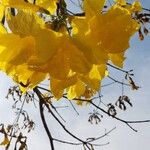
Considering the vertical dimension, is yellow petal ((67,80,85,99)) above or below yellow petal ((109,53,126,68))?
below

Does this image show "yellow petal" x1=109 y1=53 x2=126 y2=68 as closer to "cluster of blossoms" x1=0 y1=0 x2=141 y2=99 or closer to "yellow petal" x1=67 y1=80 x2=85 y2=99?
"cluster of blossoms" x1=0 y1=0 x2=141 y2=99

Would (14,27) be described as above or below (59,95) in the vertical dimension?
above

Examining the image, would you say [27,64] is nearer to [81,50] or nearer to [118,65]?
[81,50]

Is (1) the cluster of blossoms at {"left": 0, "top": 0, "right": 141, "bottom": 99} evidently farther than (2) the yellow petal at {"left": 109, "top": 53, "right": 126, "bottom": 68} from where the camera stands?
No

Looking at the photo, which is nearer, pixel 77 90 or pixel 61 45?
pixel 61 45

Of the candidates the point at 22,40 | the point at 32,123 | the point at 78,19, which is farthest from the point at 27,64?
the point at 32,123

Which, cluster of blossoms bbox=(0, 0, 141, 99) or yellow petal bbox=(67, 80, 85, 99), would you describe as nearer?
cluster of blossoms bbox=(0, 0, 141, 99)

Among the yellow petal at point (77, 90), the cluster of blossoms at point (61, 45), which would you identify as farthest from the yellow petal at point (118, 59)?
the yellow petal at point (77, 90)

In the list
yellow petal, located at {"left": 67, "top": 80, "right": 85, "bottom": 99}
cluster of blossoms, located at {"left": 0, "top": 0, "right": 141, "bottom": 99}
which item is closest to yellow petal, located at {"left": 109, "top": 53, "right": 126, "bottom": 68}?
cluster of blossoms, located at {"left": 0, "top": 0, "right": 141, "bottom": 99}
